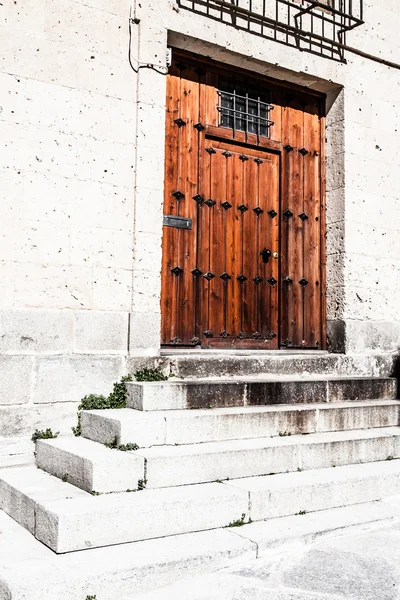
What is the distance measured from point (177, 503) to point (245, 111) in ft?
13.8

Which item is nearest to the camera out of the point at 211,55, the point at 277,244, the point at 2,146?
the point at 2,146

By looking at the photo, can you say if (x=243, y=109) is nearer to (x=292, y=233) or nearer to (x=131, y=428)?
(x=292, y=233)

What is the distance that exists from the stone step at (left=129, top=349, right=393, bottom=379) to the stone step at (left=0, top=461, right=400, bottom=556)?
132 cm

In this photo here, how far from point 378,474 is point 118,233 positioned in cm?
274

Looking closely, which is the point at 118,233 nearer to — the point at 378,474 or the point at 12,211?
the point at 12,211

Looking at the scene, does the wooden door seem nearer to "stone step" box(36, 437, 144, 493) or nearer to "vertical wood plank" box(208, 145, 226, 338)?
"vertical wood plank" box(208, 145, 226, 338)

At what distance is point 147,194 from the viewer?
17.6ft

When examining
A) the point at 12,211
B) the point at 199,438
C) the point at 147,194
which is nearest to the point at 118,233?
the point at 147,194

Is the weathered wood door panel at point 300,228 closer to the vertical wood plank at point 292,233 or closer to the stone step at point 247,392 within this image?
the vertical wood plank at point 292,233

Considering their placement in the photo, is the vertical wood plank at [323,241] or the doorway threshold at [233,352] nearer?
the doorway threshold at [233,352]

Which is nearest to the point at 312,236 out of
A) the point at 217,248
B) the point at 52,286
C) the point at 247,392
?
the point at 217,248

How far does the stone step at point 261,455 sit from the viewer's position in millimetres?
3926

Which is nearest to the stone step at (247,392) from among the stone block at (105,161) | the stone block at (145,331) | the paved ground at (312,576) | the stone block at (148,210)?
the stone block at (145,331)

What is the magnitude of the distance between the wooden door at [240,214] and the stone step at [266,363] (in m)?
0.31
